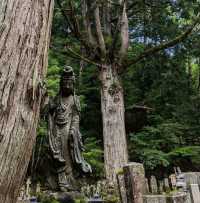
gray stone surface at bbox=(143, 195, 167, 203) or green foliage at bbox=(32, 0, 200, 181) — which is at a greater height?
green foliage at bbox=(32, 0, 200, 181)

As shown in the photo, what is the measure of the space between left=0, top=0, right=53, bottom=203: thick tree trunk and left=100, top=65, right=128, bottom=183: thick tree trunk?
17.8ft

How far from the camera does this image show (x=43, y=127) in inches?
337

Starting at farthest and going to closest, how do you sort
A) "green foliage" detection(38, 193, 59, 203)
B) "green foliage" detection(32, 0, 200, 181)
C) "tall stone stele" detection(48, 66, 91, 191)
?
"green foliage" detection(32, 0, 200, 181) < "tall stone stele" detection(48, 66, 91, 191) < "green foliage" detection(38, 193, 59, 203)

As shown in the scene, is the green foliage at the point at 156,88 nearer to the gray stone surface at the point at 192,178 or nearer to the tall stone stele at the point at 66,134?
the tall stone stele at the point at 66,134

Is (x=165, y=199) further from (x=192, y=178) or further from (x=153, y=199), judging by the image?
(x=192, y=178)

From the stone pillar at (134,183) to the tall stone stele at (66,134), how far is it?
190 centimetres

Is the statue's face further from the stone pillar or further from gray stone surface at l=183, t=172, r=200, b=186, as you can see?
the stone pillar

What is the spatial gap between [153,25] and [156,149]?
4.32 metres

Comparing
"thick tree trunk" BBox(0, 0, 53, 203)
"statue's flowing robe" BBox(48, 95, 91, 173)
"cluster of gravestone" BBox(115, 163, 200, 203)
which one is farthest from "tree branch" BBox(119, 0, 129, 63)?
"thick tree trunk" BBox(0, 0, 53, 203)

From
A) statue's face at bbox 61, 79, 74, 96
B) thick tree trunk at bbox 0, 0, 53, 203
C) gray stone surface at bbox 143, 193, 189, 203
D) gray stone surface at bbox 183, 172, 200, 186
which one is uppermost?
statue's face at bbox 61, 79, 74, 96

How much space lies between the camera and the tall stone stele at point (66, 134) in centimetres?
498

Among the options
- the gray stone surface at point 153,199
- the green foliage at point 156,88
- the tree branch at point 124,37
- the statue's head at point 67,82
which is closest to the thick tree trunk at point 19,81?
the gray stone surface at point 153,199

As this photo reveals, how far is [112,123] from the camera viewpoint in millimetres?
7789

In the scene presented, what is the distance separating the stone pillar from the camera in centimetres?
304
